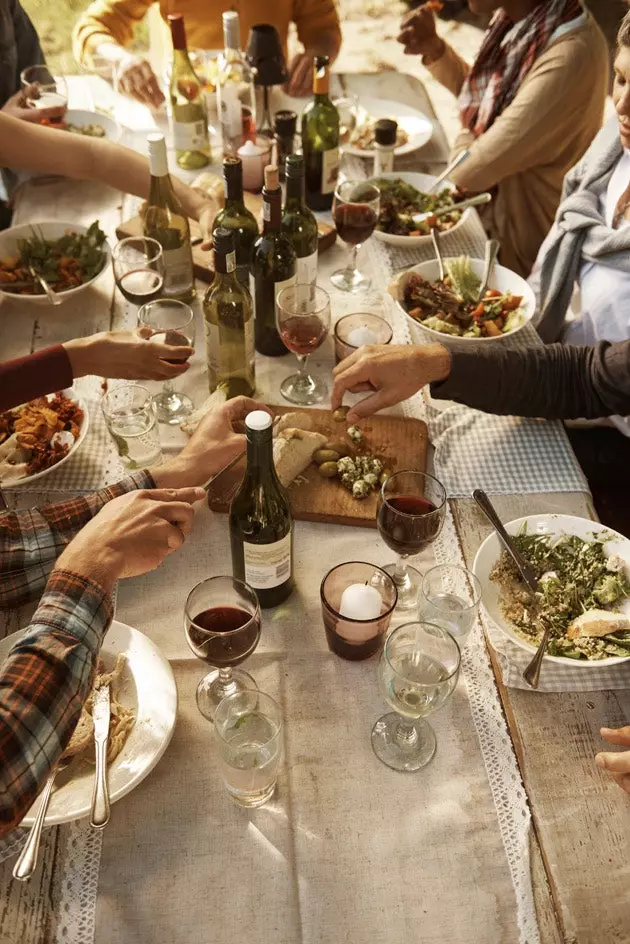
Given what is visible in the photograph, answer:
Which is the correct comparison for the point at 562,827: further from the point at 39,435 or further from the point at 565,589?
the point at 39,435

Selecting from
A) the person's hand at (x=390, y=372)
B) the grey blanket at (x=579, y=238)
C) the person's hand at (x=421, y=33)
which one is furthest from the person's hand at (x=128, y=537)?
the person's hand at (x=421, y=33)

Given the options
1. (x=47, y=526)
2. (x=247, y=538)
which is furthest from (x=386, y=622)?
(x=47, y=526)

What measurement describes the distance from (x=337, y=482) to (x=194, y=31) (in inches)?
80.2

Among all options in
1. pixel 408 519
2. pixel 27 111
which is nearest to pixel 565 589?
pixel 408 519

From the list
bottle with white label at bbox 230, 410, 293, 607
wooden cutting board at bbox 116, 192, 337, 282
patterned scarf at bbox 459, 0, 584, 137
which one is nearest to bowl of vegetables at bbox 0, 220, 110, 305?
wooden cutting board at bbox 116, 192, 337, 282

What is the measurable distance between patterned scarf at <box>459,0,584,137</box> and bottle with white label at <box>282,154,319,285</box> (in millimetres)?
1181

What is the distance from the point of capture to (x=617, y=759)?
3.20ft

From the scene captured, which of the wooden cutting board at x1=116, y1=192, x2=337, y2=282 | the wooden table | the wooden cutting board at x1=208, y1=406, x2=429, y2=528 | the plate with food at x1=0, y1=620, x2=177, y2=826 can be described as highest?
the wooden cutting board at x1=116, y1=192, x2=337, y2=282

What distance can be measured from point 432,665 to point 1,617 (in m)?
0.68

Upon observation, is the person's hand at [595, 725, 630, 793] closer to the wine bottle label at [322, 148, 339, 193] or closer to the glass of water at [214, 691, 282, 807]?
the glass of water at [214, 691, 282, 807]

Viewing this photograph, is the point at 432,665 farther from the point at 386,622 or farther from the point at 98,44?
the point at 98,44

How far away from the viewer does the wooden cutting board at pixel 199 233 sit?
1810 mm

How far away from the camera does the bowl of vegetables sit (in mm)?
1771

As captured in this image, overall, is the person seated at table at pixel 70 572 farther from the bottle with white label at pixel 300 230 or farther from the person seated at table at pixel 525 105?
the person seated at table at pixel 525 105
